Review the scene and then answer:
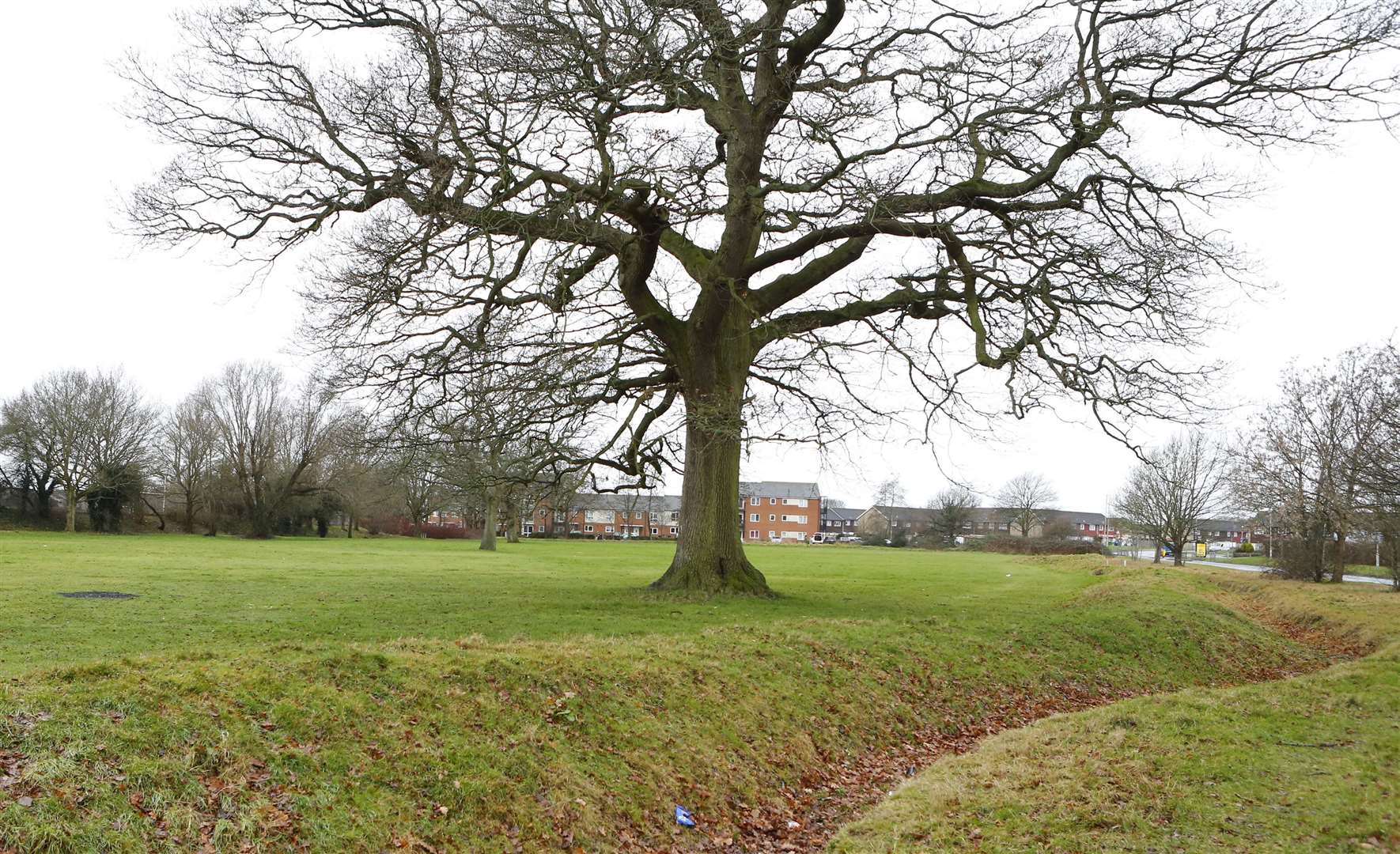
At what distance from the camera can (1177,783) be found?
8086 millimetres

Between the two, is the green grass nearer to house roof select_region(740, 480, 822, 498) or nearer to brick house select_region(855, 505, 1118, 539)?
brick house select_region(855, 505, 1118, 539)

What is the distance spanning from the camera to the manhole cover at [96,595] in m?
16.9

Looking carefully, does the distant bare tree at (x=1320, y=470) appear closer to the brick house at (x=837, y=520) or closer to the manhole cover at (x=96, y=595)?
the manhole cover at (x=96, y=595)

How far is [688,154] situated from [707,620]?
35.3 ft

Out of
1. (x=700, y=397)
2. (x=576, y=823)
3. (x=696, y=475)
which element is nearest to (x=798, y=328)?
(x=700, y=397)

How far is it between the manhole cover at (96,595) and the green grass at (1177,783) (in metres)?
15.9

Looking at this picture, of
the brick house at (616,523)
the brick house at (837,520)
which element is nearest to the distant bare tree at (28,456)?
the brick house at (616,523)

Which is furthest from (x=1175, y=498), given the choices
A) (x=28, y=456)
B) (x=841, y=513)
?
(x=841, y=513)

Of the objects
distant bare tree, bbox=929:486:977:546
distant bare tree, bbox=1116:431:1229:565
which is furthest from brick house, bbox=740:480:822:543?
distant bare tree, bbox=1116:431:1229:565

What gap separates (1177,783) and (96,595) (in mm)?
19064

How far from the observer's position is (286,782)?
6355mm

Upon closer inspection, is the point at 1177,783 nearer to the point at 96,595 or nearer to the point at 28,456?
the point at 96,595

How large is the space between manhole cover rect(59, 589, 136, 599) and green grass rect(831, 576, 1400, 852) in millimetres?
15929

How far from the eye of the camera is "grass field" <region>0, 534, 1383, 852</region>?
600cm
